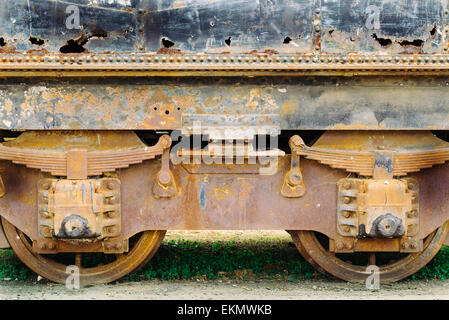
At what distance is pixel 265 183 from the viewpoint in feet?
13.9

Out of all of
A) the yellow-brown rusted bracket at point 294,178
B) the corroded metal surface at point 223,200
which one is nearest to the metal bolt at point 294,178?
the yellow-brown rusted bracket at point 294,178

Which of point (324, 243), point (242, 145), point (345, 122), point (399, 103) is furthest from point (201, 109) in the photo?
point (324, 243)

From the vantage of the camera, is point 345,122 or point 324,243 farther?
point 324,243

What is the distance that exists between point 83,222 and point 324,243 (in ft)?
7.61

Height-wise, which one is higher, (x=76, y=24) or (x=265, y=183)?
(x=76, y=24)

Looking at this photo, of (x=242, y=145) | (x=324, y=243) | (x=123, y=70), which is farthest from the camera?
(x=324, y=243)

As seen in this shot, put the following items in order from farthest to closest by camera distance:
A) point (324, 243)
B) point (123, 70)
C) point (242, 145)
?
point (324, 243), point (242, 145), point (123, 70)

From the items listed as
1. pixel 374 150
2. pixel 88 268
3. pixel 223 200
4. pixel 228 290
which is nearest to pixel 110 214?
pixel 88 268

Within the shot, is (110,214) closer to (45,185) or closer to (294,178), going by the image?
(45,185)

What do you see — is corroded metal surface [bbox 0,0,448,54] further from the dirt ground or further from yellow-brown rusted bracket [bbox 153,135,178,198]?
the dirt ground

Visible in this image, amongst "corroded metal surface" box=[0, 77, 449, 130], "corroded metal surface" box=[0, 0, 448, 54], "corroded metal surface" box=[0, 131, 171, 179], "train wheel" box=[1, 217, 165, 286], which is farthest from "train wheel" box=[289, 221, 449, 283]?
"corroded metal surface" box=[0, 0, 448, 54]

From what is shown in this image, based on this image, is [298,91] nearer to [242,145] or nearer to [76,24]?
[242,145]

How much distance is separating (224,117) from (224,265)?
161 centimetres

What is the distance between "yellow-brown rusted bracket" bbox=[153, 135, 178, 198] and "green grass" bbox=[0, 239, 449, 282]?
2.95 ft
